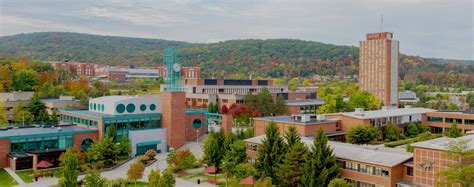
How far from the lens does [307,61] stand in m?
163

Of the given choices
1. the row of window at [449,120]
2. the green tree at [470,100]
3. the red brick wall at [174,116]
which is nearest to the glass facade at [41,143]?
the red brick wall at [174,116]

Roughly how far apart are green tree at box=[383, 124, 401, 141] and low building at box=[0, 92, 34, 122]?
47.3m

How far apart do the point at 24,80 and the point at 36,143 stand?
41278 mm

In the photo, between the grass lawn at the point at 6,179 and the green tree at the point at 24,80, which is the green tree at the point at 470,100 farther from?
the grass lawn at the point at 6,179

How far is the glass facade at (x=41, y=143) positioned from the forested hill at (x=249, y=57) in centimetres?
9744

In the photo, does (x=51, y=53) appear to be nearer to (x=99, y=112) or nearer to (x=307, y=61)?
(x=307, y=61)

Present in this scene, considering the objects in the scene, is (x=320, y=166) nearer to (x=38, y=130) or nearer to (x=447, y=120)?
(x=38, y=130)

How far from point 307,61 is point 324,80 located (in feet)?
69.1

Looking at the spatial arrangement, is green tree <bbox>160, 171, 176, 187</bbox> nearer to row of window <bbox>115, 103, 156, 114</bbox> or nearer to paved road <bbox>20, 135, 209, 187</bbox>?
paved road <bbox>20, 135, 209, 187</bbox>

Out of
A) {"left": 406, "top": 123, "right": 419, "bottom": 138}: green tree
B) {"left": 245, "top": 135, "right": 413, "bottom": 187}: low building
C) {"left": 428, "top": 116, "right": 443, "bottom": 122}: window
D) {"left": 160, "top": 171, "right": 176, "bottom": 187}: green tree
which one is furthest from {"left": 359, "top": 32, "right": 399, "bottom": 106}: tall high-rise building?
{"left": 160, "top": 171, "right": 176, "bottom": 187}: green tree

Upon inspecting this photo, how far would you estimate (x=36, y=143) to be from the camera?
123 ft

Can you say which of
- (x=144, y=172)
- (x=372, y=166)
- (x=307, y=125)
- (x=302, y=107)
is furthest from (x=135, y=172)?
(x=302, y=107)

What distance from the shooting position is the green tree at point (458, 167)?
21.7m

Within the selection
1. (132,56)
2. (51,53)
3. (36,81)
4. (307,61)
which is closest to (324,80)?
(307,61)
